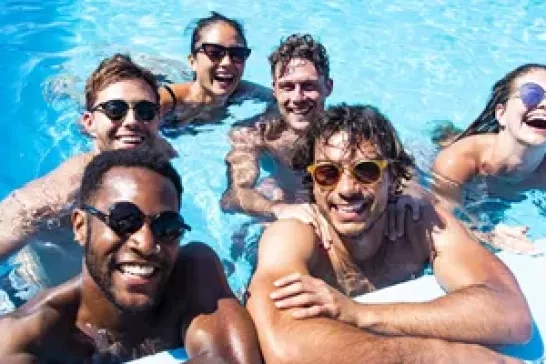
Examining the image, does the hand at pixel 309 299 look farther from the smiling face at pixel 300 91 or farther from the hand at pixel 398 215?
the smiling face at pixel 300 91

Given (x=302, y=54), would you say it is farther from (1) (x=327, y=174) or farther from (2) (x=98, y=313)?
(2) (x=98, y=313)

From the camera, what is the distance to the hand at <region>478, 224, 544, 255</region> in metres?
3.78

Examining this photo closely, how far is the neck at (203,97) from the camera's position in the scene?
6.01 metres

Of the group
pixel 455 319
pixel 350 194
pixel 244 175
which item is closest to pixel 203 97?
pixel 244 175

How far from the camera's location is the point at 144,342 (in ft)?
9.71

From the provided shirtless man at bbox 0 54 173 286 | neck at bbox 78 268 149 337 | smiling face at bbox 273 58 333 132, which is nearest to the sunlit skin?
smiling face at bbox 273 58 333 132

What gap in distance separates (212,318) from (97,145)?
1.92m

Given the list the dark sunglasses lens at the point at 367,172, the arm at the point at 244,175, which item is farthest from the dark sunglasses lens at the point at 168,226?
the arm at the point at 244,175

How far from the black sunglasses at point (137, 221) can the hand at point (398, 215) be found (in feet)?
4.18

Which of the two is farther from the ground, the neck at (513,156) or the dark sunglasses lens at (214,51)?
the dark sunglasses lens at (214,51)

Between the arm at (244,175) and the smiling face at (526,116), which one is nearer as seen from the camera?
the smiling face at (526,116)

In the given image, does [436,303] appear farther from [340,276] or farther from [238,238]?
[238,238]

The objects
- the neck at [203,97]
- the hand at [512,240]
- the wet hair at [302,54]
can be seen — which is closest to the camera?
the hand at [512,240]

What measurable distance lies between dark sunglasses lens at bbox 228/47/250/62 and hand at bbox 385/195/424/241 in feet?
8.42
